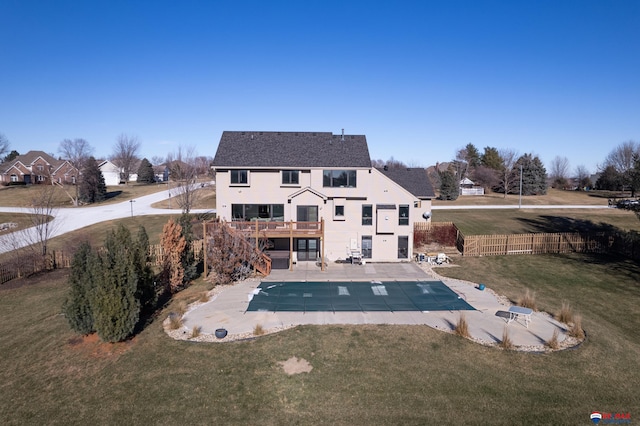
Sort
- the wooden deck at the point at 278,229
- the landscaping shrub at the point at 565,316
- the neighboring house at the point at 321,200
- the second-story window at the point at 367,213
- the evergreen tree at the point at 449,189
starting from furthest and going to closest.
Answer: the evergreen tree at the point at 449,189 → the second-story window at the point at 367,213 → the neighboring house at the point at 321,200 → the wooden deck at the point at 278,229 → the landscaping shrub at the point at 565,316

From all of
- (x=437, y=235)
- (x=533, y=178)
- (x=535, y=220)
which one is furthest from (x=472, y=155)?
(x=437, y=235)

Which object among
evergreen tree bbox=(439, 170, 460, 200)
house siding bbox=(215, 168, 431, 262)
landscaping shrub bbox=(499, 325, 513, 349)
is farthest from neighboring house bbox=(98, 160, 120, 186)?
landscaping shrub bbox=(499, 325, 513, 349)

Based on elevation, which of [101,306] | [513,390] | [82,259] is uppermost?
[82,259]

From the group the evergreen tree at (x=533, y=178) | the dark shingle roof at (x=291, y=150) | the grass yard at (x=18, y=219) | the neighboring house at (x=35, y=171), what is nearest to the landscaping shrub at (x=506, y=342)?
the dark shingle roof at (x=291, y=150)

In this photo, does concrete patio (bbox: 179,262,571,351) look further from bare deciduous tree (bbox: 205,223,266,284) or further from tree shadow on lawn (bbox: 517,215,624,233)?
tree shadow on lawn (bbox: 517,215,624,233)

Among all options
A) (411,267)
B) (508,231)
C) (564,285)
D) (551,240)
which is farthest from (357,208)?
(508,231)

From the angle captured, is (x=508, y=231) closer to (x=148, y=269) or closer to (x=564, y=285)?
(x=564, y=285)

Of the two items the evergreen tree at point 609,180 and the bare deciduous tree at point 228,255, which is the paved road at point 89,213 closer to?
the bare deciduous tree at point 228,255
